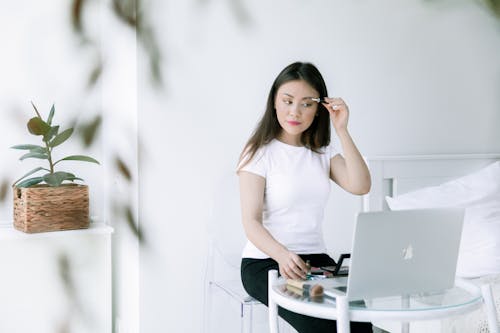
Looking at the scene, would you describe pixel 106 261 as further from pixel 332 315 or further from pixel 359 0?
pixel 359 0

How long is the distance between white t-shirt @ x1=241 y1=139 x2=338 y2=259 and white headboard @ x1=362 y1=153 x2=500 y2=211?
54 centimetres

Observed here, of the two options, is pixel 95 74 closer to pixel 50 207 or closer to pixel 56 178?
pixel 56 178

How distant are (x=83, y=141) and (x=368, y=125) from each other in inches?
70.6

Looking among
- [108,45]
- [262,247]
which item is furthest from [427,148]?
[108,45]

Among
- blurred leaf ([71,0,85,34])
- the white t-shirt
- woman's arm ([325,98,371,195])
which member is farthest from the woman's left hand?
blurred leaf ([71,0,85,34])

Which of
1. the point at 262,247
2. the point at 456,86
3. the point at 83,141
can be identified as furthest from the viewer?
the point at 456,86

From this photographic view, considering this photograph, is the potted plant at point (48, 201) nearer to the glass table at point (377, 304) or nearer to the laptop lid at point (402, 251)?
the glass table at point (377, 304)

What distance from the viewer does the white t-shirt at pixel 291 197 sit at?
1.68 meters

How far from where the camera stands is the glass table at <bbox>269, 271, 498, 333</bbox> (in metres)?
1.09

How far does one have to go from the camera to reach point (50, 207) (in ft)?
6.15

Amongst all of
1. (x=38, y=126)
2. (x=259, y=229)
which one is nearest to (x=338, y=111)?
(x=259, y=229)

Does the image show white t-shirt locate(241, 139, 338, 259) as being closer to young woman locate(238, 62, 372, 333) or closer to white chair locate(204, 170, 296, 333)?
young woman locate(238, 62, 372, 333)

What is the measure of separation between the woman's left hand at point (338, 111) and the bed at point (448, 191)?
64 centimetres

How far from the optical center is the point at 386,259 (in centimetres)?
109
